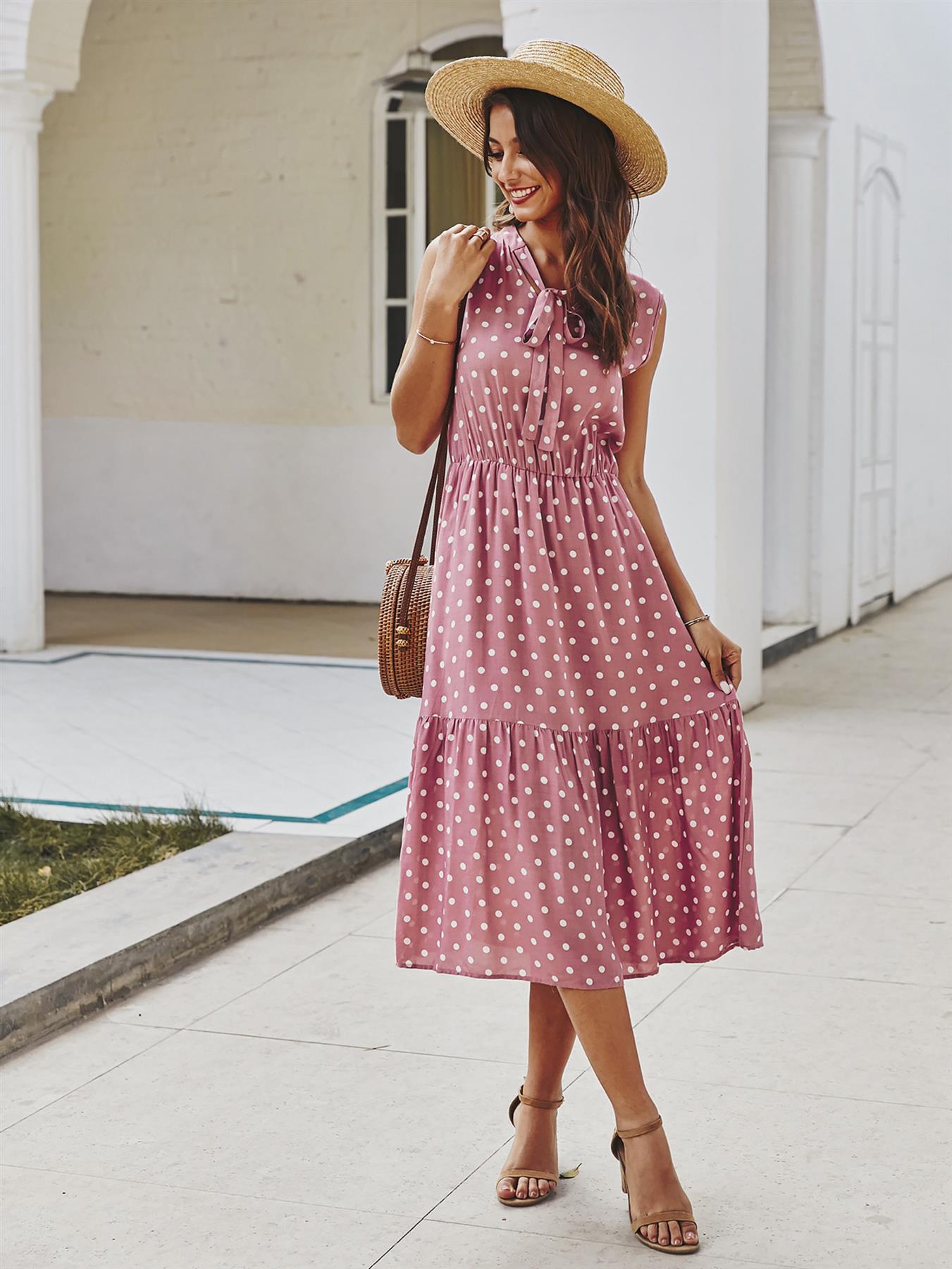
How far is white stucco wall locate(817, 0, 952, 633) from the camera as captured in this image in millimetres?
9469

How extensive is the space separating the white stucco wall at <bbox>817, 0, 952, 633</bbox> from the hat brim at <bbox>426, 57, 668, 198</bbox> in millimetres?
6726

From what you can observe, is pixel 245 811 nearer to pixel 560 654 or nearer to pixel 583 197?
pixel 560 654

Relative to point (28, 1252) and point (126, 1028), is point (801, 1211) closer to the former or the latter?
point (28, 1252)

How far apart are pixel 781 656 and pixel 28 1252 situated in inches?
261

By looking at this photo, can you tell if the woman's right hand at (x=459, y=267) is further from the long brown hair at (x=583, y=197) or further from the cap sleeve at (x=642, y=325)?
the cap sleeve at (x=642, y=325)

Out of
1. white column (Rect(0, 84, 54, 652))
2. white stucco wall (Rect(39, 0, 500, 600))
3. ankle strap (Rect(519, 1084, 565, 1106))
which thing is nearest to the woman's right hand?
ankle strap (Rect(519, 1084, 565, 1106))

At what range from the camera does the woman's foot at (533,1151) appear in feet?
9.11

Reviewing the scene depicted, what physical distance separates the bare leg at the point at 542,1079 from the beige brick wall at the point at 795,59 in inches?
284

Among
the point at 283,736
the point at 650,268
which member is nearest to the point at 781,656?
the point at 650,268

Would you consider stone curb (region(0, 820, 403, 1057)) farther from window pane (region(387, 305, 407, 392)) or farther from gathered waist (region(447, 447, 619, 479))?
window pane (region(387, 305, 407, 392))

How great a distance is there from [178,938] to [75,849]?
99 centimetres

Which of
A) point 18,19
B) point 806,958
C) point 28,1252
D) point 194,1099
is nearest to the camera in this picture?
point 28,1252

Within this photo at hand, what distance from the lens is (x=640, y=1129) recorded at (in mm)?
Answer: 2658

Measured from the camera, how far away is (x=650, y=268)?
22.2 ft
